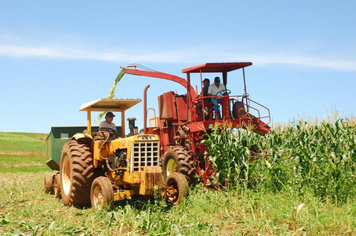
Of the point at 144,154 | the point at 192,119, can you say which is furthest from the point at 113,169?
the point at 192,119

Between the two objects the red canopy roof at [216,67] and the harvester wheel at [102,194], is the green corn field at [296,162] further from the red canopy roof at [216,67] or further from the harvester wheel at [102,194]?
the harvester wheel at [102,194]

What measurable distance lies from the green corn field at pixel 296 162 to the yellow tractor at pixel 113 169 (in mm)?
1816

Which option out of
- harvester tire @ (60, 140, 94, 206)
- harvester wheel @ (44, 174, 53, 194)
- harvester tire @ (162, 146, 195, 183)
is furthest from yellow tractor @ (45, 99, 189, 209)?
harvester wheel @ (44, 174, 53, 194)

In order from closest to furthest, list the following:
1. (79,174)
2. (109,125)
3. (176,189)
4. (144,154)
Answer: (144,154), (176,189), (79,174), (109,125)

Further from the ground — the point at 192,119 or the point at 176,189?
the point at 192,119

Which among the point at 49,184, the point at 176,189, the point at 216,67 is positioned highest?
the point at 216,67

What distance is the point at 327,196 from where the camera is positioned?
8.84 meters

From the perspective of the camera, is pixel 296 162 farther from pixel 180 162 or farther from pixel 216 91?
pixel 216 91

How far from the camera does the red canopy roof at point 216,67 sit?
11930 mm

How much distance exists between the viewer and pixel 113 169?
9.20 metres

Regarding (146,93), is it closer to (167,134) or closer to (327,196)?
(167,134)

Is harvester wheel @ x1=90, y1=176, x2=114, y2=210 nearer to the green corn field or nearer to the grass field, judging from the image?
the grass field

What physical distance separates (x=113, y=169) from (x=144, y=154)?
2.58 feet

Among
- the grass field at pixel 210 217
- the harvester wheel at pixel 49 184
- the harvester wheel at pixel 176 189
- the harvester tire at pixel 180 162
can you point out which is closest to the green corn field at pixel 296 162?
the grass field at pixel 210 217
